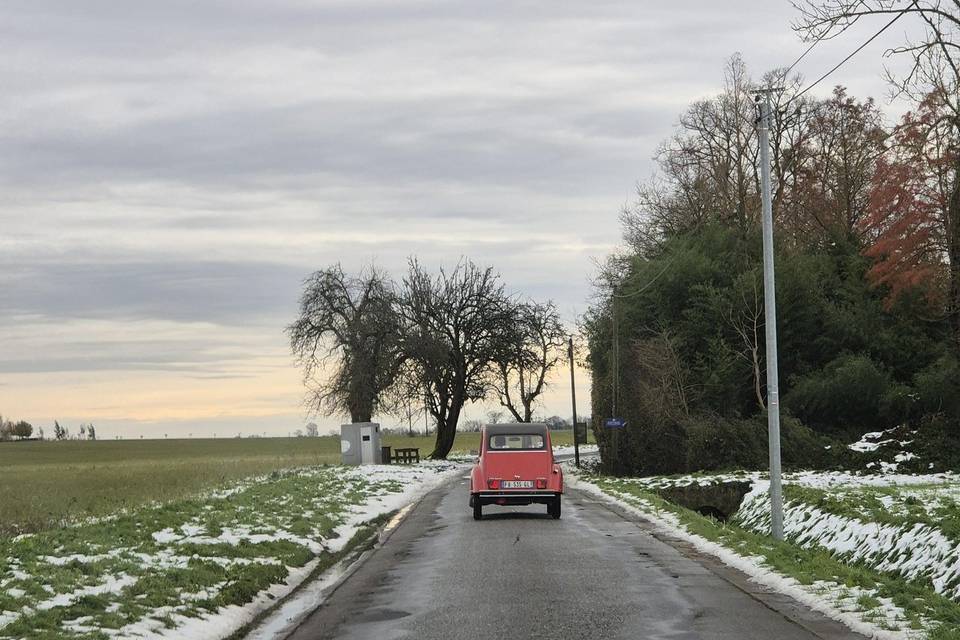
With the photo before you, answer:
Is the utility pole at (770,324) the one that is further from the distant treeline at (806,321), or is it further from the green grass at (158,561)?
the distant treeline at (806,321)

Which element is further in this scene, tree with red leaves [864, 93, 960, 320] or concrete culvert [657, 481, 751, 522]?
tree with red leaves [864, 93, 960, 320]

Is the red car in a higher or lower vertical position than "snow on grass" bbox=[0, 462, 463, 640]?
higher

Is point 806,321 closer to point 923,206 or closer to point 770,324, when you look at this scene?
point 923,206

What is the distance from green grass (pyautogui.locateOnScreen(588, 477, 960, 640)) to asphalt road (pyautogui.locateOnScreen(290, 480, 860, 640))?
2.27 feet

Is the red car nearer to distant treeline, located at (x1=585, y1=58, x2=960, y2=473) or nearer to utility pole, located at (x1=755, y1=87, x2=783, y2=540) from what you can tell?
utility pole, located at (x1=755, y1=87, x2=783, y2=540)

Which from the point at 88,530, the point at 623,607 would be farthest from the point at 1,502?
the point at 623,607

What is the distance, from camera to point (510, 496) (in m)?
26.1

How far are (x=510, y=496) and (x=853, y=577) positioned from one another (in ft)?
41.1

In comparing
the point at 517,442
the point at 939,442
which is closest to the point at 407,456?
the point at 939,442

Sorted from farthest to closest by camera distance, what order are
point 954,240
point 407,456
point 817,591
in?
point 407,456 → point 954,240 → point 817,591

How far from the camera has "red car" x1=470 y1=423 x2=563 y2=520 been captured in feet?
85.4

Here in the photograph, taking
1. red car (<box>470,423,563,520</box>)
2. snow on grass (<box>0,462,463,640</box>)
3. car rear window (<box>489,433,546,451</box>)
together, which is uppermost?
car rear window (<box>489,433,546,451</box>)

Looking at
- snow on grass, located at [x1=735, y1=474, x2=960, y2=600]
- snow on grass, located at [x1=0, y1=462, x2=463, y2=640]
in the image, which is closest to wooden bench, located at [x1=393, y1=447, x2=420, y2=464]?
snow on grass, located at [x1=0, y1=462, x2=463, y2=640]

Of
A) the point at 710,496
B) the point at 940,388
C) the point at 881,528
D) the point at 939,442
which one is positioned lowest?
the point at 710,496
